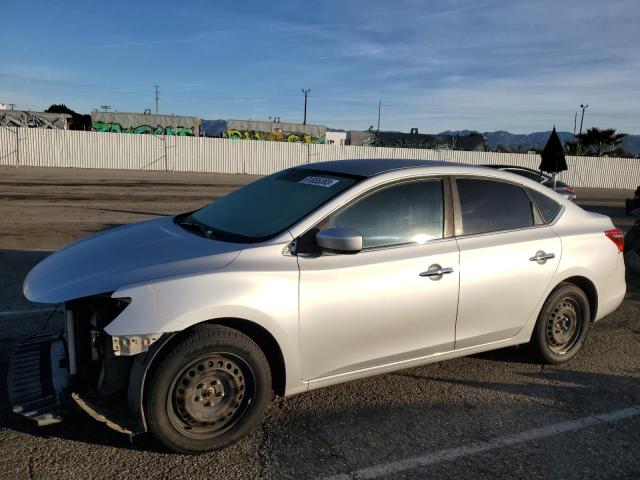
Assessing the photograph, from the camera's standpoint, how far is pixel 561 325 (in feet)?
15.1

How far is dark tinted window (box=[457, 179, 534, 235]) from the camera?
4113 millimetres

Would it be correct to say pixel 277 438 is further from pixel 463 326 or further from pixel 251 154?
pixel 251 154

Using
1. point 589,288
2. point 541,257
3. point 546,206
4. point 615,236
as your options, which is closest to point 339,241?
point 541,257

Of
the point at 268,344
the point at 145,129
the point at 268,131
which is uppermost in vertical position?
the point at 268,131

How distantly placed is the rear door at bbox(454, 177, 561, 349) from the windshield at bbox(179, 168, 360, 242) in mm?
993

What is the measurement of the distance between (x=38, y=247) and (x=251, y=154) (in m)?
25.3

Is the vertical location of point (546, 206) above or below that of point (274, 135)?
below

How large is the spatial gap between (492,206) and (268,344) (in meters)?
2.10

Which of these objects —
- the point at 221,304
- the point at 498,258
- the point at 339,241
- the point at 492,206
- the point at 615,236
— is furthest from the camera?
the point at 615,236

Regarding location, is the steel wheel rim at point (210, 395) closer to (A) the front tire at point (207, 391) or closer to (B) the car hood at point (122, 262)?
(A) the front tire at point (207, 391)

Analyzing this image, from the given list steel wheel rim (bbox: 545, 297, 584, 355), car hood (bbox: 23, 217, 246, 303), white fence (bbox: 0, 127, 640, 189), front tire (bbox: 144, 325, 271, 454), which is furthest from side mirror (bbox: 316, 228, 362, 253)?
white fence (bbox: 0, 127, 640, 189)

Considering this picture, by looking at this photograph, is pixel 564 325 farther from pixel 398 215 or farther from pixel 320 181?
pixel 320 181

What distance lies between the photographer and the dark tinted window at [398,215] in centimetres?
362

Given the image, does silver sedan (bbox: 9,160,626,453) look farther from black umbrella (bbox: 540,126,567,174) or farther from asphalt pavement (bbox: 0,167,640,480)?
black umbrella (bbox: 540,126,567,174)
